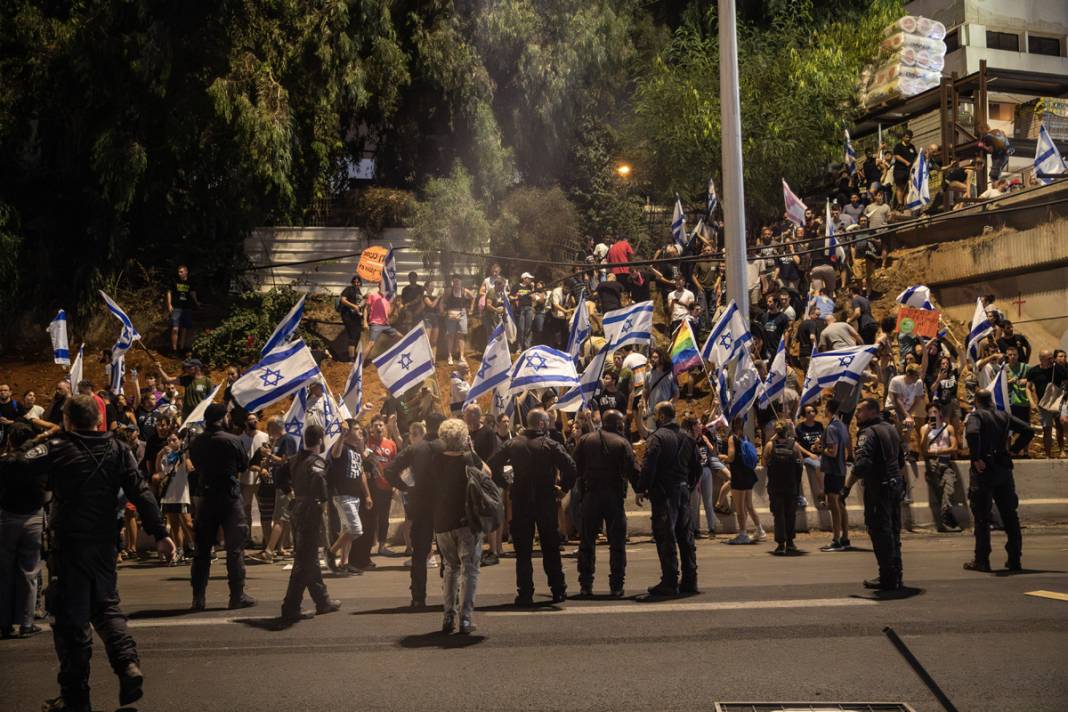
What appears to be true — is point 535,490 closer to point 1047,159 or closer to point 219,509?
point 219,509

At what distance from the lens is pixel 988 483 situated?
1166 cm

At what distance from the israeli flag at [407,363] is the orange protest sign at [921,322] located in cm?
839

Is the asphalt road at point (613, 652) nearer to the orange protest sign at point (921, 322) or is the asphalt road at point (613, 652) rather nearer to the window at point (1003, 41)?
the orange protest sign at point (921, 322)

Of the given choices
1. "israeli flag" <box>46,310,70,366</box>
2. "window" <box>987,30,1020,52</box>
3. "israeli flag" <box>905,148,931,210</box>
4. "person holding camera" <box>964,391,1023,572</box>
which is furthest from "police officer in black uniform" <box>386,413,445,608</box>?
"window" <box>987,30,1020,52</box>

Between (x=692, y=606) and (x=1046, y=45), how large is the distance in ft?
135

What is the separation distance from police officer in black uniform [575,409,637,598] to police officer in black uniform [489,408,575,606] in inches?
12.4

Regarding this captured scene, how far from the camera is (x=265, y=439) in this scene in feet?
48.6

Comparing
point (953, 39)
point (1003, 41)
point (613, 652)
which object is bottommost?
point (613, 652)

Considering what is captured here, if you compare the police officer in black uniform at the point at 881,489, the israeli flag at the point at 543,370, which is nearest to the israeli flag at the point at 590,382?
the israeli flag at the point at 543,370

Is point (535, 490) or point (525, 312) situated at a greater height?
point (525, 312)

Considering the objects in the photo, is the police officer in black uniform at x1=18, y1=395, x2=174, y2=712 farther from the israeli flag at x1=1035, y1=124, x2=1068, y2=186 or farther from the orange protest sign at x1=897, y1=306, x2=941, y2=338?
the israeli flag at x1=1035, y1=124, x2=1068, y2=186

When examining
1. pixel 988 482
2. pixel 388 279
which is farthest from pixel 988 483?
pixel 388 279

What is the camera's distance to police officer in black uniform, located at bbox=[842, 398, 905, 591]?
10359 mm

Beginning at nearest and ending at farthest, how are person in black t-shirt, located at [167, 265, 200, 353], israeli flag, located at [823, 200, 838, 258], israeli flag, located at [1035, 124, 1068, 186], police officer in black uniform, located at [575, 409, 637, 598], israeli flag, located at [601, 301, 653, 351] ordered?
police officer in black uniform, located at [575, 409, 637, 598], israeli flag, located at [601, 301, 653, 351], israeli flag, located at [1035, 124, 1068, 186], israeli flag, located at [823, 200, 838, 258], person in black t-shirt, located at [167, 265, 200, 353]
